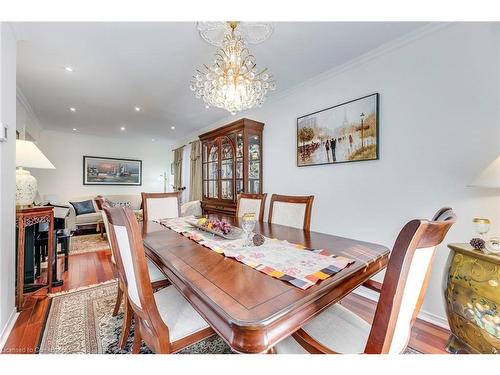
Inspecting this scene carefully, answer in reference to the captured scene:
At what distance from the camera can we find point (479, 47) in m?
1.56

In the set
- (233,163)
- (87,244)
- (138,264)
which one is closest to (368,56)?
(233,163)

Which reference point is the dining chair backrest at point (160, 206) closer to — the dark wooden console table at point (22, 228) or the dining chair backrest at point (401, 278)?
the dark wooden console table at point (22, 228)

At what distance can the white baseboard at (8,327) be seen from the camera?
4.85 ft

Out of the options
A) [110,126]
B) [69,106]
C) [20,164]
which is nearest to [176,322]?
[20,164]

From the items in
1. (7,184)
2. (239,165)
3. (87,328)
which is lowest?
(87,328)

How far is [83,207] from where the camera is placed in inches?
191

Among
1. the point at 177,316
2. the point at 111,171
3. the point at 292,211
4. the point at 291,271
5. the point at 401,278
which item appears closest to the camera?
the point at 401,278

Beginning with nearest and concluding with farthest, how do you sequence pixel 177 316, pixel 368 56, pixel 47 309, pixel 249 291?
pixel 249 291
pixel 177 316
pixel 47 309
pixel 368 56

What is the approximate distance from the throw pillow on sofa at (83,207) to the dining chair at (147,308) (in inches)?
188

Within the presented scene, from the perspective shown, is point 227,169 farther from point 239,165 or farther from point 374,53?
point 374,53

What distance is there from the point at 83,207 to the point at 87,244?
1.33 metres

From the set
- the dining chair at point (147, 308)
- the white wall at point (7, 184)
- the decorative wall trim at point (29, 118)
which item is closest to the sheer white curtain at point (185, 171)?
the decorative wall trim at point (29, 118)

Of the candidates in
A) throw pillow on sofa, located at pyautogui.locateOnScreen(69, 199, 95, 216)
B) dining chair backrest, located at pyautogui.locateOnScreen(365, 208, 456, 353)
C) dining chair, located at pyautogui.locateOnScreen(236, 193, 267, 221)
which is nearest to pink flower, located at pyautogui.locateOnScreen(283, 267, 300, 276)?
dining chair backrest, located at pyautogui.locateOnScreen(365, 208, 456, 353)
